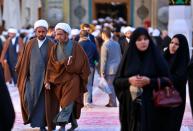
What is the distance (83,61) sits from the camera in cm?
1059

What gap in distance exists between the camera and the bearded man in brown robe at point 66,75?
1043 centimetres

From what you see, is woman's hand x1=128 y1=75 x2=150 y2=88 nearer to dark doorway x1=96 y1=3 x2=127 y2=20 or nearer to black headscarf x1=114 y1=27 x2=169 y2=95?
black headscarf x1=114 y1=27 x2=169 y2=95

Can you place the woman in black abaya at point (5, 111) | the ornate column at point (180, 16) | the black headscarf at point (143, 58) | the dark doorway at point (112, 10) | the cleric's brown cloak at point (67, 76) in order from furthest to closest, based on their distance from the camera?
the dark doorway at point (112, 10)
the ornate column at point (180, 16)
the cleric's brown cloak at point (67, 76)
the black headscarf at point (143, 58)
the woman in black abaya at point (5, 111)

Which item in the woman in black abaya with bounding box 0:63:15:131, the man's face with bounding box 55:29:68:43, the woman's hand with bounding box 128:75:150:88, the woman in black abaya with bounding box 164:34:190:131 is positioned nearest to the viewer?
the woman in black abaya with bounding box 0:63:15:131

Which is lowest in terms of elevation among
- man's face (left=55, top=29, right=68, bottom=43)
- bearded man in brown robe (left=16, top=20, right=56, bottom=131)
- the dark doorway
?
bearded man in brown robe (left=16, top=20, right=56, bottom=131)

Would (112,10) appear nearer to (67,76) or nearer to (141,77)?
(67,76)

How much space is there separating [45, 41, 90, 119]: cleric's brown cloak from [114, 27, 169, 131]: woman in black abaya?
9.21 feet

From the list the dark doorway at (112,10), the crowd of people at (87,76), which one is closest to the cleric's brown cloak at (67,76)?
the crowd of people at (87,76)


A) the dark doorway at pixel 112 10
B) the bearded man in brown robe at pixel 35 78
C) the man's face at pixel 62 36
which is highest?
the dark doorway at pixel 112 10

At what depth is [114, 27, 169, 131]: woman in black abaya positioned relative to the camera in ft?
24.7

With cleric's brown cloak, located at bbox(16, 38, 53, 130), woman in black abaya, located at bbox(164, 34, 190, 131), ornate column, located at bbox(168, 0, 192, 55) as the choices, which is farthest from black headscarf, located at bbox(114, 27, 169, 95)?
ornate column, located at bbox(168, 0, 192, 55)

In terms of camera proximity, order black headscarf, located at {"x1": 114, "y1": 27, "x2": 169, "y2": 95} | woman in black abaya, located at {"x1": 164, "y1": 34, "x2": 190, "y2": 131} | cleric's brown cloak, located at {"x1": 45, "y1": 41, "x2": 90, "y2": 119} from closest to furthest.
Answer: black headscarf, located at {"x1": 114, "y1": 27, "x2": 169, "y2": 95} → woman in black abaya, located at {"x1": 164, "y1": 34, "x2": 190, "y2": 131} → cleric's brown cloak, located at {"x1": 45, "y1": 41, "x2": 90, "y2": 119}

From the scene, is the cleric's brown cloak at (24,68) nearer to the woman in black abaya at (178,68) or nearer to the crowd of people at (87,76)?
the crowd of people at (87,76)

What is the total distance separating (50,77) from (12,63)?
9744mm
